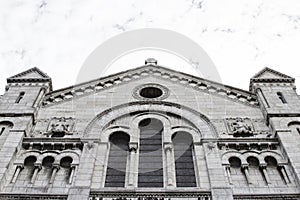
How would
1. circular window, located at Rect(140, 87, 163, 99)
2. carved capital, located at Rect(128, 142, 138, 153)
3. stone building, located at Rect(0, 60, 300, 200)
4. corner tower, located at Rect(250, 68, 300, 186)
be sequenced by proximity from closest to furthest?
stone building, located at Rect(0, 60, 300, 200) < corner tower, located at Rect(250, 68, 300, 186) < carved capital, located at Rect(128, 142, 138, 153) < circular window, located at Rect(140, 87, 163, 99)

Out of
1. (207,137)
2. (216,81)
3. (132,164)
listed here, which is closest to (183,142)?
(207,137)

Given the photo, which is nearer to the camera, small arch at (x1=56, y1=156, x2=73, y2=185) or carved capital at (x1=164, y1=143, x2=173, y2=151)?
small arch at (x1=56, y1=156, x2=73, y2=185)

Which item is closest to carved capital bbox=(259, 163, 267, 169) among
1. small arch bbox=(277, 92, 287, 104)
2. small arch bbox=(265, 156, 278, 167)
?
small arch bbox=(265, 156, 278, 167)

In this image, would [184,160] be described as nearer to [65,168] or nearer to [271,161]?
[271,161]

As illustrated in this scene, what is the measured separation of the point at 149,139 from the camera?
18859 millimetres

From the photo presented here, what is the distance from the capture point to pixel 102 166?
55.2 ft

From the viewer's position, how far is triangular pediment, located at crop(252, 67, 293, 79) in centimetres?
Answer: 2198

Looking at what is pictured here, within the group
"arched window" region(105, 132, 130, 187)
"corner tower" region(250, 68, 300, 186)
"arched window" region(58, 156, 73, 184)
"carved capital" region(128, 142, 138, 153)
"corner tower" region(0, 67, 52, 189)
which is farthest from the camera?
"carved capital" region(128, 142, 138, 153)

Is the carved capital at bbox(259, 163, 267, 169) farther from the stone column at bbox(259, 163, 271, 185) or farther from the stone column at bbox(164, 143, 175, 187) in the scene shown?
the stone column at bbox(164, 143, 175, 187)

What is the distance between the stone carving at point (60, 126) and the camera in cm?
1858

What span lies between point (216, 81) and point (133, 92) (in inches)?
181

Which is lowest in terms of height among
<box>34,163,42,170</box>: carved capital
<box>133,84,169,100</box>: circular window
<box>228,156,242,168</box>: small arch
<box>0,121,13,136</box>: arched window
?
<box>34,163,42,170</box>: carved capital

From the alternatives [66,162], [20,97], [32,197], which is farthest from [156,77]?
[32,197]

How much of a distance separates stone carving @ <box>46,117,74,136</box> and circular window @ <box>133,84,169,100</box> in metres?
3.88
